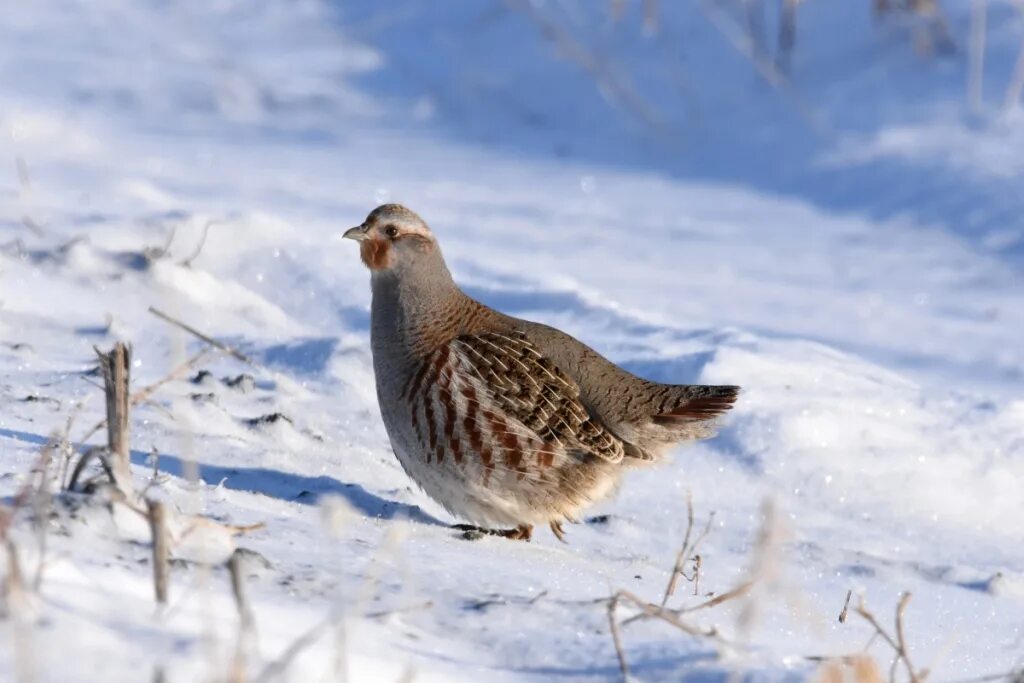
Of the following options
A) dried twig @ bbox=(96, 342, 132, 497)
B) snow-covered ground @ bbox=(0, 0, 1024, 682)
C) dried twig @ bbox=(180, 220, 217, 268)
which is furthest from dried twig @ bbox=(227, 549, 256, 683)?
dried twig @ bbox=(180, 220, 217, 268)

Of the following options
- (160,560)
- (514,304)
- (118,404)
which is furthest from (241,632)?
(514,304)

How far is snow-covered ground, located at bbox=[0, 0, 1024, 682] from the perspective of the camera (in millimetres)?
2094

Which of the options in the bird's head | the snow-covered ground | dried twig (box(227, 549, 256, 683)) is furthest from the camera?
the bird's head

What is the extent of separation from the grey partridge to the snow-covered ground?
140mm

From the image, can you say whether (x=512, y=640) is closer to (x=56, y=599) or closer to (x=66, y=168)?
(x=56, y=599)

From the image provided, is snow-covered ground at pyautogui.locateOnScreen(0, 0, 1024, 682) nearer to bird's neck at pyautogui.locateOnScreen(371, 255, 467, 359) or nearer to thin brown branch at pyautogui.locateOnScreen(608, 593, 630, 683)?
thin brown branch at pyautogui.locateOnScreen(608, 593, 630, 683)

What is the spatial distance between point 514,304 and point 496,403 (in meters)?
2.08

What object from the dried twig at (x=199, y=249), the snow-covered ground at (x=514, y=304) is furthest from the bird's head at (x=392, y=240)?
the dried twig at (x=199, y=249)

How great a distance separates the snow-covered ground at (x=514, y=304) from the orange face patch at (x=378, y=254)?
1.53 feet

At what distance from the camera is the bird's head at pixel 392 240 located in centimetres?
347

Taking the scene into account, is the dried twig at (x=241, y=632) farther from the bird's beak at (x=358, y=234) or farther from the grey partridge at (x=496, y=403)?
the bird's beak at (x=358, y=234)

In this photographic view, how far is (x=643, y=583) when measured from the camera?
2.79 meters

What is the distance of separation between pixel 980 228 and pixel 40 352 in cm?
405

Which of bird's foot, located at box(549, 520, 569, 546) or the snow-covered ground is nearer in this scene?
the snow-covered ground
